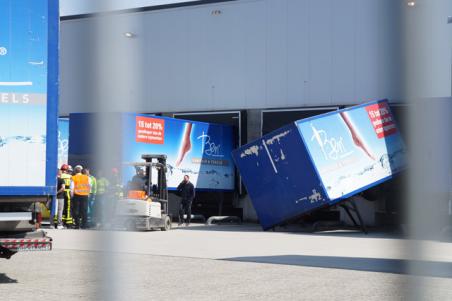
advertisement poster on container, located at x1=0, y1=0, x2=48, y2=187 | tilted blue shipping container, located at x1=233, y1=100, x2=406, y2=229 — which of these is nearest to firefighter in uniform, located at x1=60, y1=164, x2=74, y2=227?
tilted blue shipping container, located at x1=233, y1=100, x2=406, y2=229

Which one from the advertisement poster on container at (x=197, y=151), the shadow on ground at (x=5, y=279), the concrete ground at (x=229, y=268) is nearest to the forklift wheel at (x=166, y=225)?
the concrete ground at (x=229, y=268)

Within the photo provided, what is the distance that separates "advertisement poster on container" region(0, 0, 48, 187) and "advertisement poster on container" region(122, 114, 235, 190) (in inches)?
419

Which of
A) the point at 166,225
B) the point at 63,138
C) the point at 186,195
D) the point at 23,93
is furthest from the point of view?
the point at 186,195

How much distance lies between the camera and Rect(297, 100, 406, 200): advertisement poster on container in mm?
18312

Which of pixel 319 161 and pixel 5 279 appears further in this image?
pixel 319 161

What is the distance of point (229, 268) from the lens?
10719 mm

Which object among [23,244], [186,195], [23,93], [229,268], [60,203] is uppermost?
[23,93]

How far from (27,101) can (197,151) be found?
525 inches

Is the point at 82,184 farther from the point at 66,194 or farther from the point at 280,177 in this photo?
the point at 66,194

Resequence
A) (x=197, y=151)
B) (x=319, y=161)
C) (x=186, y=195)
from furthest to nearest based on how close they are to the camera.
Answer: (x=197, y=151) → (x=186, y=195) → (x=319, y=161)

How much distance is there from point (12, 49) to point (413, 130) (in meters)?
7.65

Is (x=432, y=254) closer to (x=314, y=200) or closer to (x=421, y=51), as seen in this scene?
(x=421, y=51)

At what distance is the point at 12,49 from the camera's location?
871 centimetres

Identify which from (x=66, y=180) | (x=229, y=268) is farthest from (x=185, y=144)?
(x=229, y=268)
